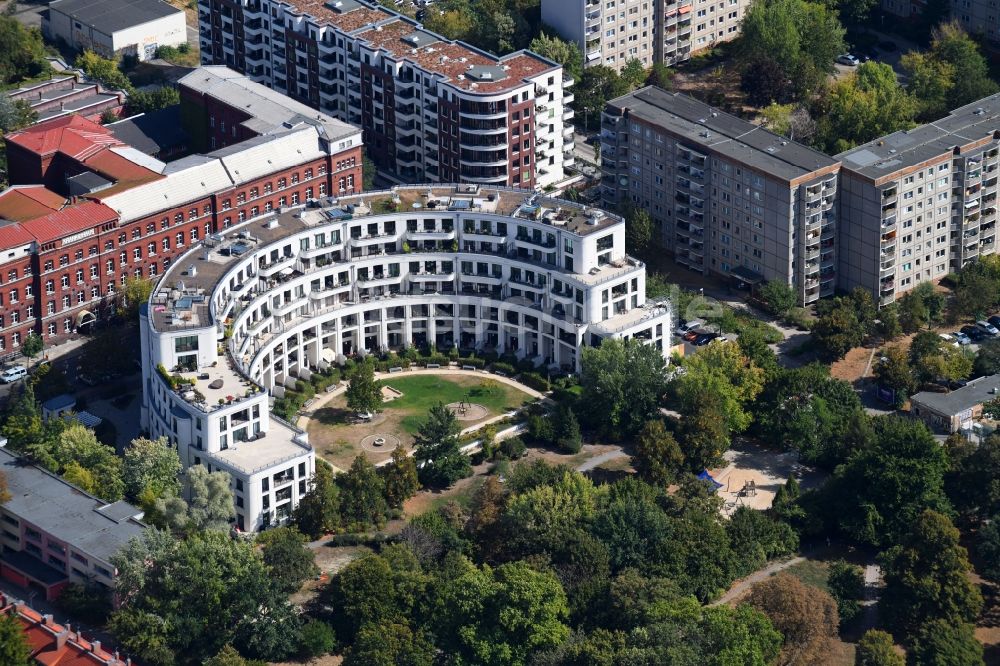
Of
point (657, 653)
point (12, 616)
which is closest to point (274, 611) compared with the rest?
point (12, 616)

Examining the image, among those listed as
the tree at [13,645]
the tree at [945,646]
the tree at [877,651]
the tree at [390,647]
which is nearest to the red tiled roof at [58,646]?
the tree at [13,645]

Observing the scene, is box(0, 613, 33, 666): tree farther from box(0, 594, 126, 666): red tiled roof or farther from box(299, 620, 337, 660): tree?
box(299, 620, 337, 660): tree

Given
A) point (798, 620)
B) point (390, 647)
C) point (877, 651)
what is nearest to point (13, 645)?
point (390, 647)

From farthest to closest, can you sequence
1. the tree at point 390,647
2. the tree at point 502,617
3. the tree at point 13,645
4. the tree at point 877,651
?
1. the tree at point 502,617
2. the tree at point 390,647
3. the tree at point 877,651
4. the tree at point 13,645

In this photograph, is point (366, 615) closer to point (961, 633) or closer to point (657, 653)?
point (657, 653)

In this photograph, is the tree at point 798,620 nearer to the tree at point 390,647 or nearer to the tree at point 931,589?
the tree at point 931,589

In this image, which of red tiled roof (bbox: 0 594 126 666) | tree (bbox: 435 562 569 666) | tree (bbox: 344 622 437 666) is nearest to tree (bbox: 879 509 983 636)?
tree (bbox: 435 562 569 666)
